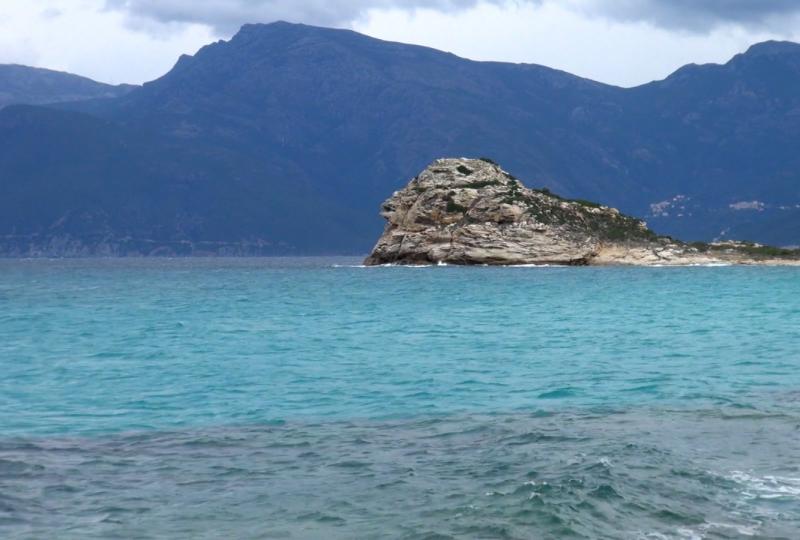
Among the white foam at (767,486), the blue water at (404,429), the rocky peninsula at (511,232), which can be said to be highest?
the rocky peninsula at (511,232)

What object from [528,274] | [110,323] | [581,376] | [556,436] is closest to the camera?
[556,436]

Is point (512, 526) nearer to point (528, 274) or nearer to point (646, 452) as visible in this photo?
point (646, 452)

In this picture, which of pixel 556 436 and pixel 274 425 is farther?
pixel 274 425

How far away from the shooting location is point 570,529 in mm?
13656

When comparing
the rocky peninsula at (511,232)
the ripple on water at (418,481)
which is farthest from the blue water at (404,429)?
the rocky peninsula at (511,232)

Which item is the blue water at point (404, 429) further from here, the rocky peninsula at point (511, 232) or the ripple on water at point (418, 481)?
the rocky peninsula at point (511, 232)

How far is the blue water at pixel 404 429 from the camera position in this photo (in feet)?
46.9

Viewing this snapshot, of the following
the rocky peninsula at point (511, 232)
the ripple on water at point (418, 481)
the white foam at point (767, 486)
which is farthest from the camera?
the rocky peninsula at point (511, 232)

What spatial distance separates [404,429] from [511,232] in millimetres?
99305

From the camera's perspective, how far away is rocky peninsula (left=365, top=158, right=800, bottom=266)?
392 ft

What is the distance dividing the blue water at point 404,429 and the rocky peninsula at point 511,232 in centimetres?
7098

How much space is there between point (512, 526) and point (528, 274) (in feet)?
278

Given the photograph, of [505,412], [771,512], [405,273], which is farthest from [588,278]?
[771,512]

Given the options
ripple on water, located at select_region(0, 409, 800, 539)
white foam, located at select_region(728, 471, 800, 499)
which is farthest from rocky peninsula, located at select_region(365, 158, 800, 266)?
white foam, located at select_region(728, 471, 800, 499)
